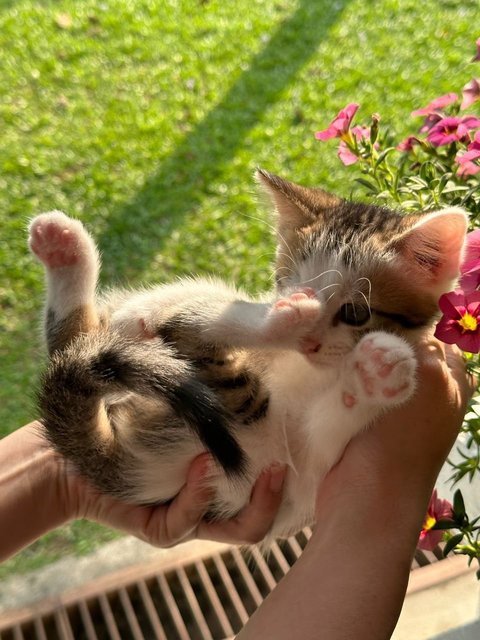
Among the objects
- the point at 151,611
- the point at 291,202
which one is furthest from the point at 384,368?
the point at 151,611

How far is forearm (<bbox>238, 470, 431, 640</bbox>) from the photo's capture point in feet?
3.55

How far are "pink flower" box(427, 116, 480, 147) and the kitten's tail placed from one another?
789 mm

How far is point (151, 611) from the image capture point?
1.90 meters

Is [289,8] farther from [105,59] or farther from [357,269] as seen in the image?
[357,269]

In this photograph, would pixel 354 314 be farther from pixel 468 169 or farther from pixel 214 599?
pixel 214 599

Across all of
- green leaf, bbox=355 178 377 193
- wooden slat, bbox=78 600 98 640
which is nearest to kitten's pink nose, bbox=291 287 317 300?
green leaf, bbox=355 178 377 193

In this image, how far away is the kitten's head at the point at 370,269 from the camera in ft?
4.25

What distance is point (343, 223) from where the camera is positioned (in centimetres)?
151

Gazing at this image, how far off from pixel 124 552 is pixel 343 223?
1.39 metres

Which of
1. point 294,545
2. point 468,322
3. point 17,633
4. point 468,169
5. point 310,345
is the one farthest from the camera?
point 294,545

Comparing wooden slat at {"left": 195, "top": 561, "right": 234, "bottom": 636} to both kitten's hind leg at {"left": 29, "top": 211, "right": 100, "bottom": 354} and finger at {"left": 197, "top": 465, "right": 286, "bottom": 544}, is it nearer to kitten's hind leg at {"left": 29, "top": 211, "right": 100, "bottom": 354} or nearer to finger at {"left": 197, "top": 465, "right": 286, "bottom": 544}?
finger at {"left": 197, "top": 465, "right": 286, "bottom": 544}

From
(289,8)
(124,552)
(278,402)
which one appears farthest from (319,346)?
(289,8)

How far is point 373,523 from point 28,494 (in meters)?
0.86

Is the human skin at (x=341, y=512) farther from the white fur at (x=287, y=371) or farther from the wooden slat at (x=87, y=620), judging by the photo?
the wooden slat at (x=87, y=620)
